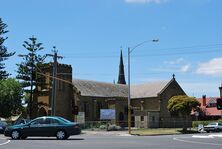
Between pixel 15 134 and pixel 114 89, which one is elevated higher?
pixel 114 89

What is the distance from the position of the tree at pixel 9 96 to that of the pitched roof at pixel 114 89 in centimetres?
926

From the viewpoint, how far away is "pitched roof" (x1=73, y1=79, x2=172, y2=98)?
73062 millimetres

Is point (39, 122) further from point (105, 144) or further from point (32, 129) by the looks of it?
point (105, 144)

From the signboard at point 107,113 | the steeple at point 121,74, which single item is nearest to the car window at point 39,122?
the signboard at point 107,113

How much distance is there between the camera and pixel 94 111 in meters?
73.6

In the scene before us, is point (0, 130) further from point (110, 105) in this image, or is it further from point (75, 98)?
point (110, 105)

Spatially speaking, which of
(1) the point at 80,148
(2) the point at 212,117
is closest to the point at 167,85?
(2) the point at 212,117

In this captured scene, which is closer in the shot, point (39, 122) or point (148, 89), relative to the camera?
point (39, 122)

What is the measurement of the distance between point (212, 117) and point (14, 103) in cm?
4142

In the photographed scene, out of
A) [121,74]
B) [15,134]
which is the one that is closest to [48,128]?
[15,134]

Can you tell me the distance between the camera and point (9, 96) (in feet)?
226

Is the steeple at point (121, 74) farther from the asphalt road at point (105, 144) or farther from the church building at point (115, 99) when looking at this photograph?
the asphalt road at point (105, 144)

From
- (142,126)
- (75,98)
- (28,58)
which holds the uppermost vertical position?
(28,58)

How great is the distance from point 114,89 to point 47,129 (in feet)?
173
